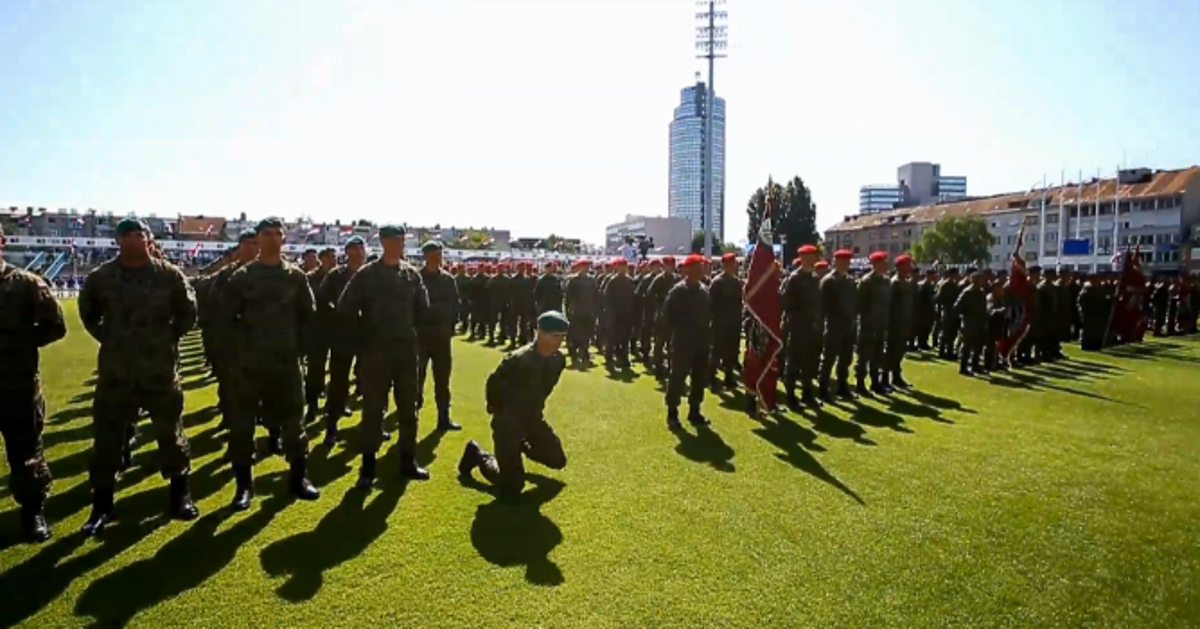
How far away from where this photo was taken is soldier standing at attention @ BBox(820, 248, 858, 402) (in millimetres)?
10500

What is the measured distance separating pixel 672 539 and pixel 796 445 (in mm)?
3195

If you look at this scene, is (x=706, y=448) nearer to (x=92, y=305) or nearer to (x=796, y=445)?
(x=796, y=445)

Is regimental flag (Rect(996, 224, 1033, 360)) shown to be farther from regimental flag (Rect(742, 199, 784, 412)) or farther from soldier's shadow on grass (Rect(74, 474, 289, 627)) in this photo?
soldier's shadow on grass (Rect(74, 474, 289, 627))

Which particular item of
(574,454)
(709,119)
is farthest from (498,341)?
(709,119)

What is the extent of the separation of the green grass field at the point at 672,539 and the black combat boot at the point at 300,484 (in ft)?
0.44

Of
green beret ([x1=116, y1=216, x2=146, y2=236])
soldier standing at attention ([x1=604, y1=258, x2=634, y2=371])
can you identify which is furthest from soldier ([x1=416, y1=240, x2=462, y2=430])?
soldier standing at attention ([x1=604, y1=258, x2=634, y2=371])

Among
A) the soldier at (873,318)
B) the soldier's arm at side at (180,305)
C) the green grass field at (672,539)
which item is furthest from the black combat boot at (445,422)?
the soldier at (873,318)

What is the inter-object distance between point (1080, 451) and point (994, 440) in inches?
31.7

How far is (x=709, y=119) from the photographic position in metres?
41.5

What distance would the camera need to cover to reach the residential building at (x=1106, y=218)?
200 ft

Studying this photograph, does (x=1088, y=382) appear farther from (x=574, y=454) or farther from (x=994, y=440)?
(x=574, y=454)

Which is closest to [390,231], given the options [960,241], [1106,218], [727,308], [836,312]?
[727,308]

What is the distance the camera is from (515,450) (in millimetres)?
6059

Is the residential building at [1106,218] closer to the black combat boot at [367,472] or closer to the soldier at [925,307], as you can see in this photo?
the soldier at [925,307]
